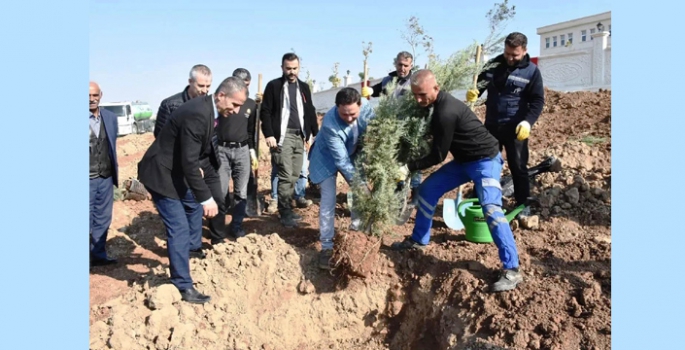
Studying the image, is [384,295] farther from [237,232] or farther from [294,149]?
[294,149]

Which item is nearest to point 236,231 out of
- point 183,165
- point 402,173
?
point 183,165

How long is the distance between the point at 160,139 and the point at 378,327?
102 inches

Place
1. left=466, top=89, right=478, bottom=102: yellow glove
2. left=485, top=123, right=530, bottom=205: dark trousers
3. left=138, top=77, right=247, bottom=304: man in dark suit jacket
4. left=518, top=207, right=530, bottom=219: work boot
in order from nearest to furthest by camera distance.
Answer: left=138, top=77, right=247, bottom=304: man in dark suit jacket → left=466, top=89, right=478, bottom=102: yellow glove → left=485, top=123, right=530, bottom=205: dark trousers → left=518, top=207, right=530, bottom=219: work boot

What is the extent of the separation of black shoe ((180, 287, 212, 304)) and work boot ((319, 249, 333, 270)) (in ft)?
3.46

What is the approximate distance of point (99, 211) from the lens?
503cm

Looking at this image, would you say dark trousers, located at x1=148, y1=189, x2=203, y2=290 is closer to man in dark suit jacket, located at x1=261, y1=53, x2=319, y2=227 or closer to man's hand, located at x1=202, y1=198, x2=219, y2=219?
man's hand, located at x1=202, y1=198, x2=219, y2=219

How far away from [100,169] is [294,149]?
7.07ft

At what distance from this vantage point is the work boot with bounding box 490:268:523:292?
3969 millimetres

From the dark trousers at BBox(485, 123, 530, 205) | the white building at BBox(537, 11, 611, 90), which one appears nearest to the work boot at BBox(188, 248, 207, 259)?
the dark trousers at BBox(485, 123, 530, 205)

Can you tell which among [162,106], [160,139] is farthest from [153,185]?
[162,106]

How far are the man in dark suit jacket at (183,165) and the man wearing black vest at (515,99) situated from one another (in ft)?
8.24

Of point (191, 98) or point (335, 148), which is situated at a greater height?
point (191, 98)

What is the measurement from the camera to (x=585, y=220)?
5.43 metres

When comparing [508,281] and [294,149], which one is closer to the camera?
[508,281]
